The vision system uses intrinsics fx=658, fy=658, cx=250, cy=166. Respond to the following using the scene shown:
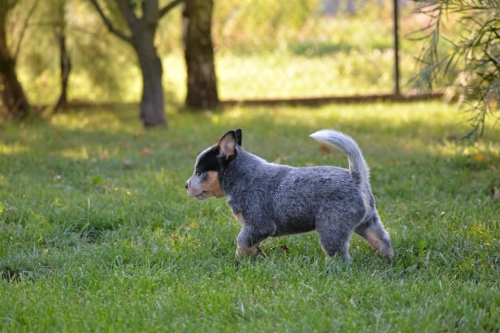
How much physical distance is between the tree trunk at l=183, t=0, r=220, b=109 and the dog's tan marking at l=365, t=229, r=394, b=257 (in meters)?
8.99

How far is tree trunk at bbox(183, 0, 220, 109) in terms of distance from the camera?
13268mm

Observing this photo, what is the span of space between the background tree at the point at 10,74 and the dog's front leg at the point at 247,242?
Result: 27.6 feet

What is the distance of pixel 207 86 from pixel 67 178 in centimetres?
620

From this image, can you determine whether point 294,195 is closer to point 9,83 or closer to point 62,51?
point 9,83

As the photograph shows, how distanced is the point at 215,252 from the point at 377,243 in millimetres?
1267

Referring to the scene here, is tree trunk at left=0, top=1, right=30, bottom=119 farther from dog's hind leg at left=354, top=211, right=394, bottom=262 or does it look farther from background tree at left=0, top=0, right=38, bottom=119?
dog's hind leg at left=354, top=211, right=394, bottom=262

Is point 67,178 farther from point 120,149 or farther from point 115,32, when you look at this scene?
point 115,32

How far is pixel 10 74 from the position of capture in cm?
1205

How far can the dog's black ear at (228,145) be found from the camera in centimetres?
507

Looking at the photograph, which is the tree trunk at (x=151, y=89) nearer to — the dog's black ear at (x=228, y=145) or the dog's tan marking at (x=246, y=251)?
the dog's black ear at (x=228, y=145)

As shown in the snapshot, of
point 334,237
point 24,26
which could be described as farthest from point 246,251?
point 24,26

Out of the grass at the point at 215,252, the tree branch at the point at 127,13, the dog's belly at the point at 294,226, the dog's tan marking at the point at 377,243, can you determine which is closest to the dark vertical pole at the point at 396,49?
the grass at the point at 215,252

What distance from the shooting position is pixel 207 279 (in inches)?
175

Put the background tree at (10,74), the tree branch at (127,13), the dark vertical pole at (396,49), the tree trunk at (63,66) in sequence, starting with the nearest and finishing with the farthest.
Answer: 1. the tree branch at (127,13)
2. the background tree at (10,74)
3. the tree trunk at (63,66)
4. the dark vertical pole at (396,49)
